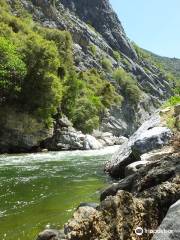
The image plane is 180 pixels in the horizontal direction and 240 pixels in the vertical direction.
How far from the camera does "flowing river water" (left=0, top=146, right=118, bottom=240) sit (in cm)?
1302

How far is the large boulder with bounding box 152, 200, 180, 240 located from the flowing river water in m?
5.78

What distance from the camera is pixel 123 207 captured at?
819 centimetres

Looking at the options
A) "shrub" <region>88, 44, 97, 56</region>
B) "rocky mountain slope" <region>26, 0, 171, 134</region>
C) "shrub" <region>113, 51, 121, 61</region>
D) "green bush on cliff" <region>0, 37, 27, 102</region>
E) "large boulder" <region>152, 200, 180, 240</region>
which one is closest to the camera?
"large boulder" <region>152, 200, 180, 240</region>

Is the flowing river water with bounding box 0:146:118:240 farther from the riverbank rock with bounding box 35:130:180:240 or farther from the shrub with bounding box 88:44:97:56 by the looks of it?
the shrub with bounding box 88:44:97:56

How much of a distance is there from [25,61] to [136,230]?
5118 cm

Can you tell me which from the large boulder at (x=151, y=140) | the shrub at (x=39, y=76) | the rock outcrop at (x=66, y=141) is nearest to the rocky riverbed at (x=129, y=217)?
the large boulder at (x=151, y=140)

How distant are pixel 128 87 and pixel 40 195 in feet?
442

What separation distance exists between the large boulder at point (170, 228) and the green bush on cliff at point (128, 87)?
14007cm

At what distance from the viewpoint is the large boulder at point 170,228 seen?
6.55 meters

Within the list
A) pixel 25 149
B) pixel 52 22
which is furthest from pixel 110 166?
pixel 52 22

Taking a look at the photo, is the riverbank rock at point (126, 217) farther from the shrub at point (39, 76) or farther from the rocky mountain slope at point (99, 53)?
the rocky mountain slope at point (99, 53)

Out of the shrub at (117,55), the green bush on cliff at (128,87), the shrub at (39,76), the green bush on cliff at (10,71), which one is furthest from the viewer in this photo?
the shrub at (117,55)

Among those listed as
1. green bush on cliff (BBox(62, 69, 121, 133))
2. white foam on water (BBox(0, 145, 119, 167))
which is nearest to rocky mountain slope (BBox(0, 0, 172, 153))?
green bush on cliff (BBox(62, 69, 121, 133))

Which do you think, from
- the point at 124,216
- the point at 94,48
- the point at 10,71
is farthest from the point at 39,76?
the point at 94,48
